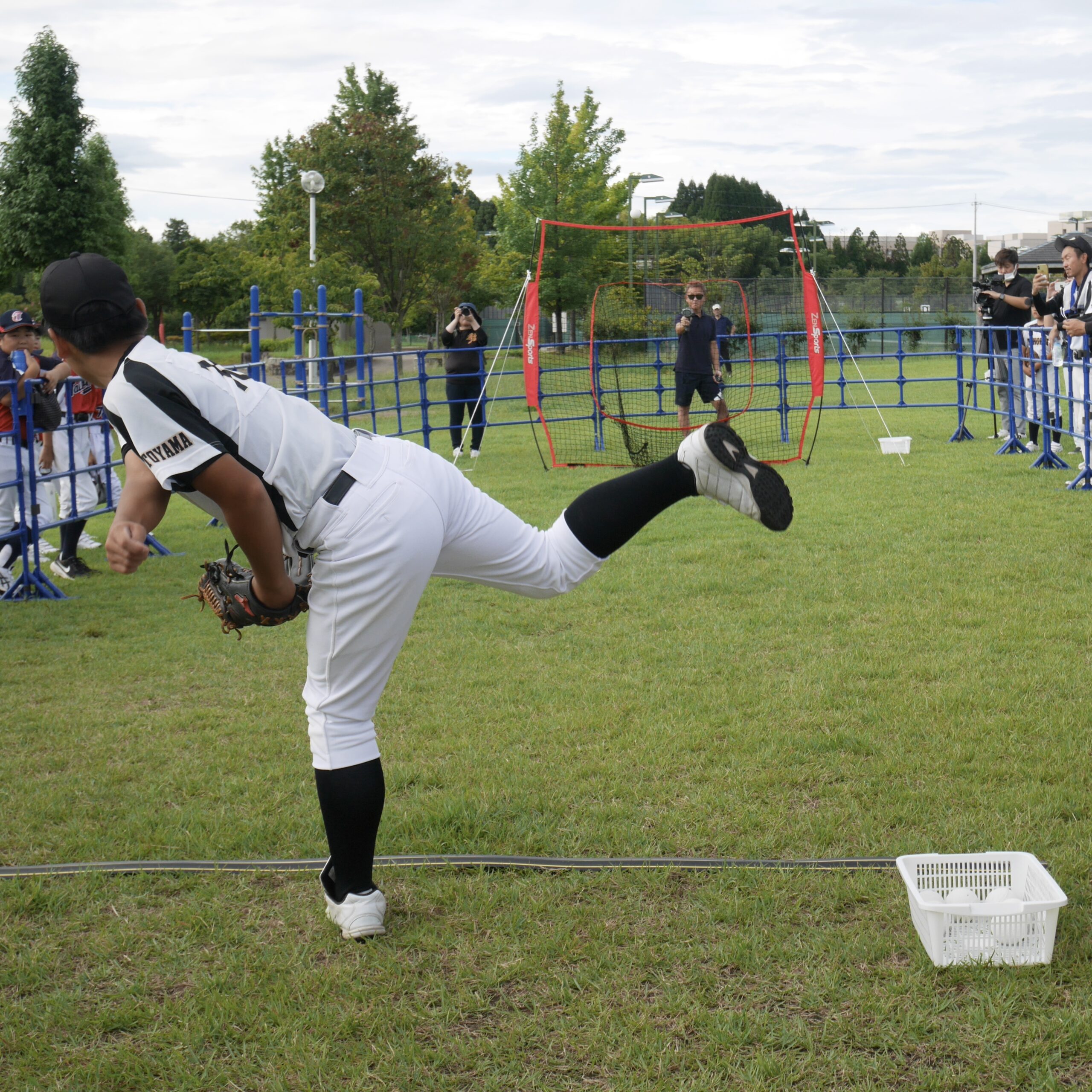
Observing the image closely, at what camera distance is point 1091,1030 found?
2459 mm

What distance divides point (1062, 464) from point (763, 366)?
9.51m

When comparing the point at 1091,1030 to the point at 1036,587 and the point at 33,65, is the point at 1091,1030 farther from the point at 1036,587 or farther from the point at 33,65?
the point at 33,65

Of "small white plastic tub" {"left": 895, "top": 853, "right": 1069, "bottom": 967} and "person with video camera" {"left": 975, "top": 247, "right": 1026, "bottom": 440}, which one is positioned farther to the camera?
"person with video camera" {"left": 975, "top": 247, "right": 1026, "bottom": 440}

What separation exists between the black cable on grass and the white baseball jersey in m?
1.23

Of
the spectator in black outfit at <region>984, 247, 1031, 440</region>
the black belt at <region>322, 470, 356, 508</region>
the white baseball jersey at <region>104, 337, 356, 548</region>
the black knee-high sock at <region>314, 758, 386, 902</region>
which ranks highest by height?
the spectator in black outfit at <region>984, 247, 1031, 440</region>

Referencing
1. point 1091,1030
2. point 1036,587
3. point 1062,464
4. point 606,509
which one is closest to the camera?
point 1091,1030

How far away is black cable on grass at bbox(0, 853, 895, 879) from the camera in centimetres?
330

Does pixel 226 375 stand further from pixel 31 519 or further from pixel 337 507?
pixel 31 519

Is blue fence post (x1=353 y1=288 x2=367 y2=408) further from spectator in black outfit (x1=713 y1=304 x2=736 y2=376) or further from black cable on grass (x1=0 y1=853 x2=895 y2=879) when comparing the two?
black cable on grass (x1=0 y1=853 x2=895 y2=879)

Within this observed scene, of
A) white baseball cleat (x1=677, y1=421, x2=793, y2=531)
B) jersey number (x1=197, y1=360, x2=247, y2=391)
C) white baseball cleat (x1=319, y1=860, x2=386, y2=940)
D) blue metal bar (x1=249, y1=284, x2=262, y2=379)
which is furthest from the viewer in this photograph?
blue metal bar (x1=249, y1=284, x2=262, y2=379)

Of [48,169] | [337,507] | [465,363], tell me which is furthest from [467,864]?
[48,169]

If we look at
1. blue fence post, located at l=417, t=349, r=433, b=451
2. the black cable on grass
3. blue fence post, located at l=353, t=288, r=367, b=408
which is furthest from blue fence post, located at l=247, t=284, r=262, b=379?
the black cable on grass

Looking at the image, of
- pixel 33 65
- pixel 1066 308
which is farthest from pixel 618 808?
pixel 33 65

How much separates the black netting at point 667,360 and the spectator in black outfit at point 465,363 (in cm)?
97
